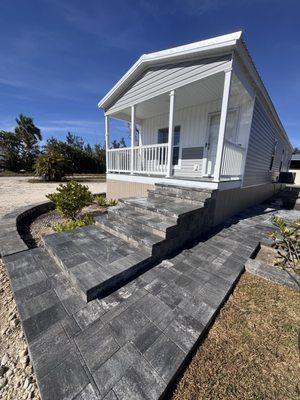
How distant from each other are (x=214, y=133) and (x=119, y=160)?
344cm

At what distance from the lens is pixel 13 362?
1.32 meters

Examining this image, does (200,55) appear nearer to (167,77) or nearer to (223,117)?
(167,77)

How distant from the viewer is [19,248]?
2.70 m

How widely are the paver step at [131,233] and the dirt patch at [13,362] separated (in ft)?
5.13

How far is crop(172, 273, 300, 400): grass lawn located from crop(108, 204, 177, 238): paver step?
1.18 meters

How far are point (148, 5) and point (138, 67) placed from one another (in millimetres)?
1607

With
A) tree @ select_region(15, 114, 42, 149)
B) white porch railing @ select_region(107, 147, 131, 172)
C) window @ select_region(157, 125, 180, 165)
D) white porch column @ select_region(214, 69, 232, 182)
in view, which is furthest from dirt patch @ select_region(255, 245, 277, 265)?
tree @ select_region(15, 114, 42, 149)

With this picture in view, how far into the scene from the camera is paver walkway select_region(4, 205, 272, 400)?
1.11 metres

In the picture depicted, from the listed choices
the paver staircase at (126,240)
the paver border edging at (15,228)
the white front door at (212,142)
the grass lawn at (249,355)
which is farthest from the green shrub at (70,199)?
the white front door at (212,142)

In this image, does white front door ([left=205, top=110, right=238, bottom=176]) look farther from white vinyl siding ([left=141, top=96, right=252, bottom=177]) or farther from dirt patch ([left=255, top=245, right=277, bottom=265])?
dirt patch ([left=255, top=245, right=277, bottom=265])

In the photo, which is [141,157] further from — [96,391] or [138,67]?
[96,391]

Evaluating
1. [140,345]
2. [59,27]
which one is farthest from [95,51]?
[140,345]

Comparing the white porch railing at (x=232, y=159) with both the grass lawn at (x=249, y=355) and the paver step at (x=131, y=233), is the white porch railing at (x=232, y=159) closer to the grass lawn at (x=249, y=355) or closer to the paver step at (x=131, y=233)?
the paver step at (x=131, y=233)

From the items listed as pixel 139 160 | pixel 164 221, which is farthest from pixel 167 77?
pixel 164 221
